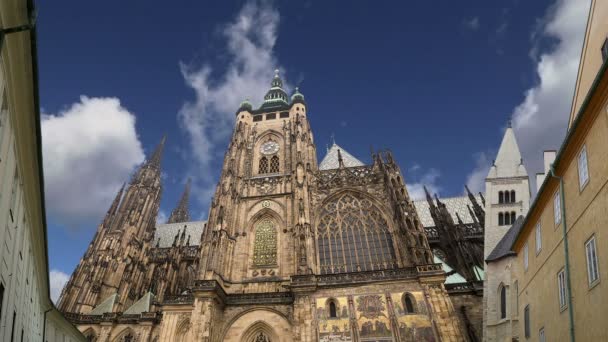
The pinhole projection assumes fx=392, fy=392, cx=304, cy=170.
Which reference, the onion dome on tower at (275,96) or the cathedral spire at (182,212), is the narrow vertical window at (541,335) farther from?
the cathedral spire at (182,212)

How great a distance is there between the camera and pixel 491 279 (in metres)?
22.0

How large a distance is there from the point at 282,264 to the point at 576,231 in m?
21.0

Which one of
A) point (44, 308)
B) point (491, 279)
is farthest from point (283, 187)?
point (44, 308)

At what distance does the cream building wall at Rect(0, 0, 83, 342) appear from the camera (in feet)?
22.8

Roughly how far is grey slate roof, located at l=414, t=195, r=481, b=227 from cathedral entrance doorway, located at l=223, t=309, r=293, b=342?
20.1 metres

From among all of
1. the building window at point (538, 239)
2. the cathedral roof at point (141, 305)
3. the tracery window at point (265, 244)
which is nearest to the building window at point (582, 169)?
the building window at point (538, 239)

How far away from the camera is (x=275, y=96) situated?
157 ft

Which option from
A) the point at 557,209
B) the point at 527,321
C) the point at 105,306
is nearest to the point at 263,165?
the point at 105,306

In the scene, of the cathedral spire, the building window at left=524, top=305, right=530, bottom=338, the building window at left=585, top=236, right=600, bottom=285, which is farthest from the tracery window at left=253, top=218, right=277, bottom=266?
the cathedral spire

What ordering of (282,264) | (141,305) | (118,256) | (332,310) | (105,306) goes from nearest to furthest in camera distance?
(332,310) < (282,264) < (141,305) < (105,306) < (118,256)

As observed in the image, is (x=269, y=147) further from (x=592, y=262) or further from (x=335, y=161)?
(x=592, y=262)

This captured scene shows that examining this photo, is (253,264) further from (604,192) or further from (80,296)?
(604,192)

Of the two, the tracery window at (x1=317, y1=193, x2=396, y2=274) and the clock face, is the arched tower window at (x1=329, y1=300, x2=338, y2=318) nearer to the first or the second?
the tracery window at (x1=317, y1=193, x2=396, y2=274)

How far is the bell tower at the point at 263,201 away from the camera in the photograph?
94.0 ft
